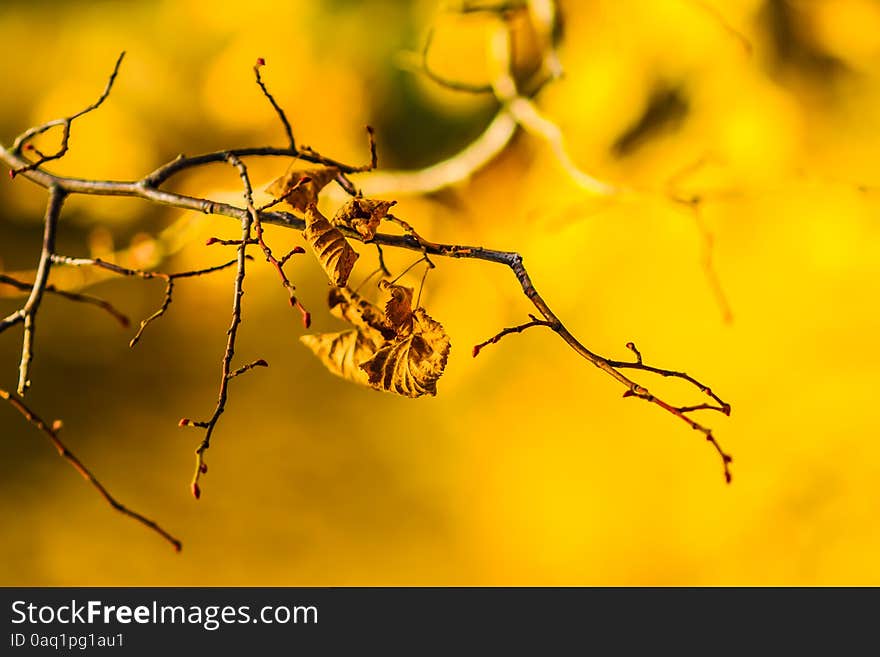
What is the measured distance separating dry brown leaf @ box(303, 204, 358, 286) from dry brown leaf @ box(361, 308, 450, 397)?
0.05 meters

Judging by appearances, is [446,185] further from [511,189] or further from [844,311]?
[844,311]

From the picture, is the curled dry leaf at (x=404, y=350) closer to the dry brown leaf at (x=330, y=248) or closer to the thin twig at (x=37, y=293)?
the dry brown leaf at (x=330, y=248)

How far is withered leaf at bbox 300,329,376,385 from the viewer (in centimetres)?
53

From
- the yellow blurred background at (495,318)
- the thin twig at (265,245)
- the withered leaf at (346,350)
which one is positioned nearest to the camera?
the thin twig at (265,245)

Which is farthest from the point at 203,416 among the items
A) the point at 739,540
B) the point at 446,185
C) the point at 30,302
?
the point at 739,540

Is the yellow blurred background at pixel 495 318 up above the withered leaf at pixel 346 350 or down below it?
above

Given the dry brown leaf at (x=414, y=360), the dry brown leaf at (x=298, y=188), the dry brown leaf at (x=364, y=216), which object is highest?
the dry brown leaf at (x=298, y=188)

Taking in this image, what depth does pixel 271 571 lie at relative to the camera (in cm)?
95

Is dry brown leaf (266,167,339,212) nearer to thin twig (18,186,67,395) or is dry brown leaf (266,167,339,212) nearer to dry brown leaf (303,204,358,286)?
dry brown leaf (303,204,358,286)

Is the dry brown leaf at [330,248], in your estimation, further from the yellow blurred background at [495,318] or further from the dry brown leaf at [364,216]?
the yellow blurred background at [495,318]

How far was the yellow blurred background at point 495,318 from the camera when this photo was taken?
3.11 ft

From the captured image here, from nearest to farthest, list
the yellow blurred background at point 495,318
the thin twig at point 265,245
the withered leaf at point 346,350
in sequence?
the thin twig at point 265,245 < the withered leaf at point 346,350 < the yellow blurred background at point 495,318

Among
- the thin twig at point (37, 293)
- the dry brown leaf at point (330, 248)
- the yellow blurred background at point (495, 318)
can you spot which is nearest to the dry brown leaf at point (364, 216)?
the dry brown leaf at point (330, 248)

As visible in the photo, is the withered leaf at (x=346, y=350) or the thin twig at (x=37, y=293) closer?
the thin twig at (x=37, y=293)
